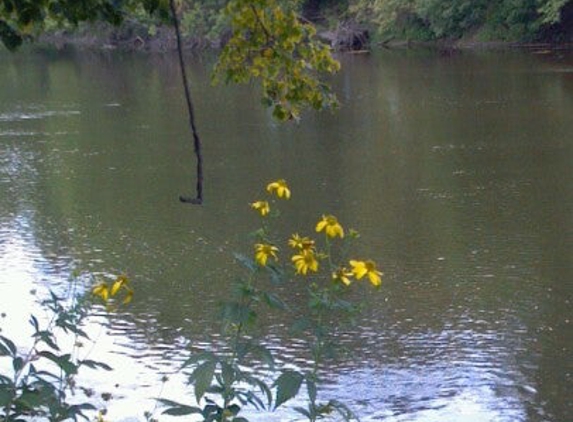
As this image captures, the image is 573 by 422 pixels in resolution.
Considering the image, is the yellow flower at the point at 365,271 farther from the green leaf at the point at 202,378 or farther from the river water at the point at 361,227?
the river water at the point at 361,227

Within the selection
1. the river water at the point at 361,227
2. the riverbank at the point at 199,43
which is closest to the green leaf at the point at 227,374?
the river water at the point at 361,227

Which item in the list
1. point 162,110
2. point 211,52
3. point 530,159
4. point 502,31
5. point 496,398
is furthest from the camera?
point 211,52

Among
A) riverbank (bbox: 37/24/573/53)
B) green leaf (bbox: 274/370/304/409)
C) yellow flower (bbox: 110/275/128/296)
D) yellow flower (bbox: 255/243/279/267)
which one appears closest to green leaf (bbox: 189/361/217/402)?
green leaf (bbox: 274/370/304/409)

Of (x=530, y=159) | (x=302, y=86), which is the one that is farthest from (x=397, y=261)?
(x=302, y=86)

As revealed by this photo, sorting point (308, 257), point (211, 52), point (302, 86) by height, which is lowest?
point (211, 52)

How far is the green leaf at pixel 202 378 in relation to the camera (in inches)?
108

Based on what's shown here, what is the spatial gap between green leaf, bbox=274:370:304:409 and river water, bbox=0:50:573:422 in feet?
6.28

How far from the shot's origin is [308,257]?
2.96 metres

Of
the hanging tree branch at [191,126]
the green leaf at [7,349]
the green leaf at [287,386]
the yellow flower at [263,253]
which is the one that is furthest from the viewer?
the hanging tree branch at [191,126]

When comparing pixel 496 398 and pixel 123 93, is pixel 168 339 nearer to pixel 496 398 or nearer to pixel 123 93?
pixel 496 398

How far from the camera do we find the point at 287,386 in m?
2.73

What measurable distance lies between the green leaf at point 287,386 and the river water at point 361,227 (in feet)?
6.28

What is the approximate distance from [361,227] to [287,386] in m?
9.02

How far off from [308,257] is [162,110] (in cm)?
2140
